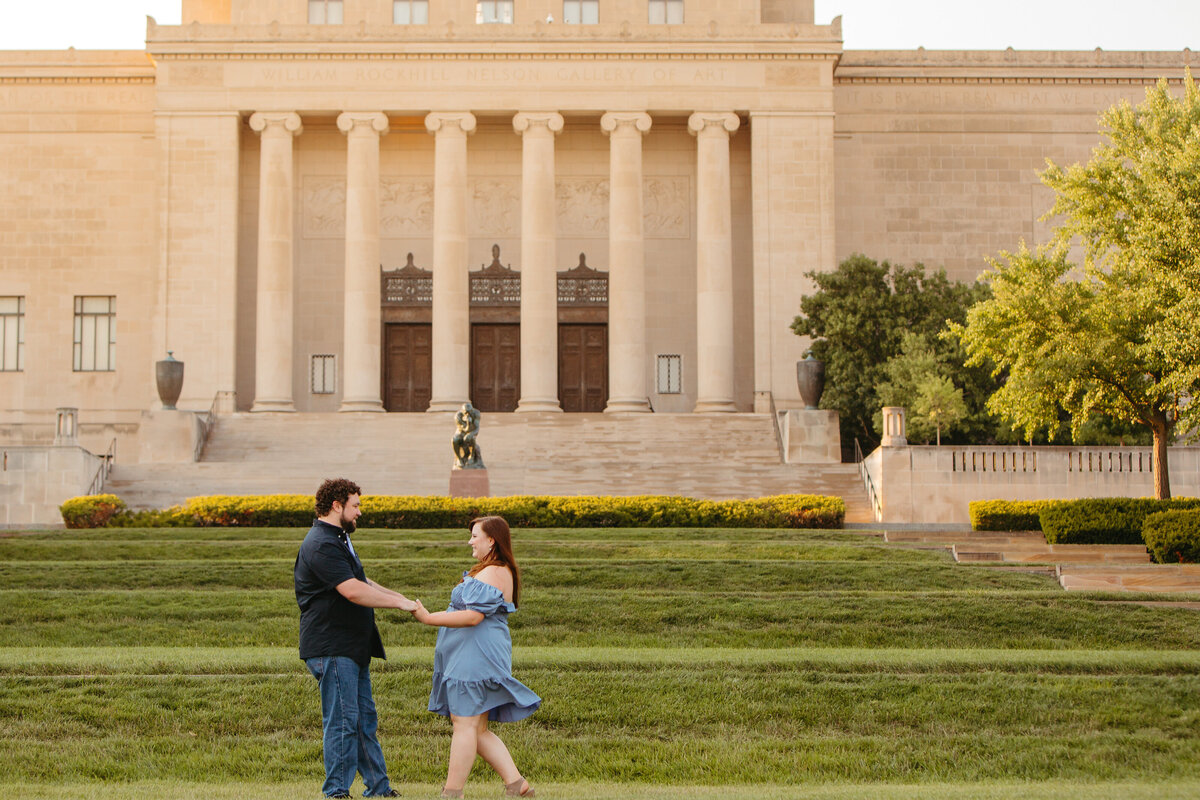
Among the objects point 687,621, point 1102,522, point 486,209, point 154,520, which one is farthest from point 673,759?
point 486,209

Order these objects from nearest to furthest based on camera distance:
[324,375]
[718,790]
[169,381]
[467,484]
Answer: [718,790], [467,484], [169,381], [324,375]

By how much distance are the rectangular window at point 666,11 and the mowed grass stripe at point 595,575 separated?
32446mm

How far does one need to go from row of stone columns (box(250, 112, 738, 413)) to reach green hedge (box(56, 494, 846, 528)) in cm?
1506

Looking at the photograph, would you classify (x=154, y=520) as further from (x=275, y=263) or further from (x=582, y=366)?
(x=582, y=366)

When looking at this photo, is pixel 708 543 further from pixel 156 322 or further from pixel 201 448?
pixel 156 322

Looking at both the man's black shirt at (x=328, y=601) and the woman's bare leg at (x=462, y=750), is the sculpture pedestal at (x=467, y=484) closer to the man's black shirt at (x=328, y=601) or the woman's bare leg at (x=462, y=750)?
the man's black shirt at (x=328, y=601)

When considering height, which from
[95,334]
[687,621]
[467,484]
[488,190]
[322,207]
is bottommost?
[687,621]

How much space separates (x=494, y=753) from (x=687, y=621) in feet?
25.4

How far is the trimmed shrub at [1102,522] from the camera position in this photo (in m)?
27.0

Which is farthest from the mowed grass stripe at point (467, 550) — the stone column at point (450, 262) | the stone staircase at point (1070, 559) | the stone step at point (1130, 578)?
the stone column at point (450, 262)

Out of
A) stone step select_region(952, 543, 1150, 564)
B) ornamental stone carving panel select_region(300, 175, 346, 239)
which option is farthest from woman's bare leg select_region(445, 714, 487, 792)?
ornamental stone carving panel select_region(300, 175, 346, 239)

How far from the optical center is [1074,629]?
17.7m

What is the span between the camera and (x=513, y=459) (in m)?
39.6

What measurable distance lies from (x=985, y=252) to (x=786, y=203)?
8.05 meters
